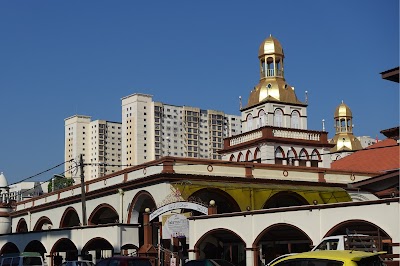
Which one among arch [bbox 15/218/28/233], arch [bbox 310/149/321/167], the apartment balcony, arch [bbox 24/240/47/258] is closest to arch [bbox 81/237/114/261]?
arch [bbox 24/240/47/258]

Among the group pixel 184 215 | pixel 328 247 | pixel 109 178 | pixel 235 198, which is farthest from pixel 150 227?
pixel 328 247

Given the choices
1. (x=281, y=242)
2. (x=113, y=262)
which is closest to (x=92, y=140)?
(x=281, y=242)

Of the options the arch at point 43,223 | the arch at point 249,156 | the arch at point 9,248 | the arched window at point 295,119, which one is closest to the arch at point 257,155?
the arch at point 249,156

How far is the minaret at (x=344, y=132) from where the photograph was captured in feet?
244

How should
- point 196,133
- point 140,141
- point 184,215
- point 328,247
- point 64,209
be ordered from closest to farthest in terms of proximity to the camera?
point 328,247 → point 184,215 → point 64,209 → point 140,141 → point 196,133

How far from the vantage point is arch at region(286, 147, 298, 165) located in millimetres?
52594

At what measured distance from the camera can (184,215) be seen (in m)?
37.3

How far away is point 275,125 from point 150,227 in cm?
1853

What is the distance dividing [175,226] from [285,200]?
1201 cm

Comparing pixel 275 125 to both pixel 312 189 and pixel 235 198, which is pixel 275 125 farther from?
pixel 235 198

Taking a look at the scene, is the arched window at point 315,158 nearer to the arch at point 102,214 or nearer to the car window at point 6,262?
the arch at point 102,214

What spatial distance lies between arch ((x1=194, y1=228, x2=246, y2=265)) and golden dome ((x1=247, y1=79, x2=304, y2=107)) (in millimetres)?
19934

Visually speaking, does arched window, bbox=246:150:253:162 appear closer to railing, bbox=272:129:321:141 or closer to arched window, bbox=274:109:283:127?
railing, bbox=272:129:321:141

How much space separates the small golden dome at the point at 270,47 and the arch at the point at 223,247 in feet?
78.2
